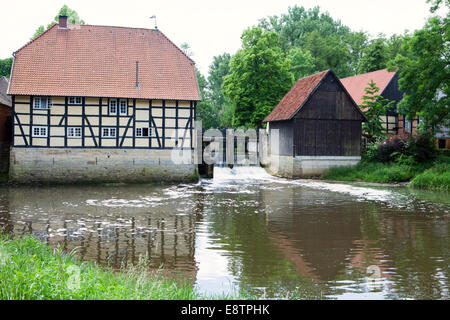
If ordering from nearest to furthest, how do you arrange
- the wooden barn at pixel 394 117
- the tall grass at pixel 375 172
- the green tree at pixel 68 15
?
the tall grass at pixel 375 172, the wooden barn at pixel 394 117, the green tree at pixel 68 15

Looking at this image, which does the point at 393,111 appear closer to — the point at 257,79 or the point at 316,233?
the point at 257,79

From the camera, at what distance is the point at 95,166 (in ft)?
78.6

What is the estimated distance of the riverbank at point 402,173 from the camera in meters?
22.0

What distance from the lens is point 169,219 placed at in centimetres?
1368

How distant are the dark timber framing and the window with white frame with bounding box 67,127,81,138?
0.45 feet

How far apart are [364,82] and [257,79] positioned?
8.56m

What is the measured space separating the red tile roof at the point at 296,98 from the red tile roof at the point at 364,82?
7118 millimetres

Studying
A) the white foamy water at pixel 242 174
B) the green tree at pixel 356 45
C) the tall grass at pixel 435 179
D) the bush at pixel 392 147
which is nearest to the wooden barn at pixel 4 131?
the white foamy water at pixel 242 174

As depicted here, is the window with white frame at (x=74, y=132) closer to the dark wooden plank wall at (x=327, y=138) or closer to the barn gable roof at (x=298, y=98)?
the barn gable roof at (x=298, y=98)

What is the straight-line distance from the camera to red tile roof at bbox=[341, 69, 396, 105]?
34059 mm

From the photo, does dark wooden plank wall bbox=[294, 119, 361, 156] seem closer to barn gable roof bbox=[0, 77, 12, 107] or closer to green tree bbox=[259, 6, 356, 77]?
barn gable roof bbox=[0, 77, 12, 107]

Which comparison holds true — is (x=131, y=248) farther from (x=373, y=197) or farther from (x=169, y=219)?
(x=373, y=197)

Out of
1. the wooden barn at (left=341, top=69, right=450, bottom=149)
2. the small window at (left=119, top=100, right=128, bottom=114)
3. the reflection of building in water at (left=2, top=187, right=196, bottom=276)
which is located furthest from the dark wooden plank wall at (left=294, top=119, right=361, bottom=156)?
the reflection of building in water at (left=2, top=187, right=196, bottom=276)
